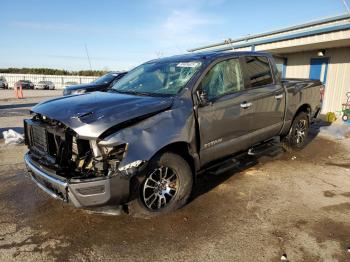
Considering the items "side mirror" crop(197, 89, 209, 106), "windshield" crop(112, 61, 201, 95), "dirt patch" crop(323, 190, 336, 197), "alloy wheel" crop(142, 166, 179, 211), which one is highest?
"windshield" crop(112, 61, 201, 95)

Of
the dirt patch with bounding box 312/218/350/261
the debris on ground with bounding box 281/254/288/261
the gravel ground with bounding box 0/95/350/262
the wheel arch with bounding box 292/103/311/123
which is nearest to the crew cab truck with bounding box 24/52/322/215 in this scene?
the gravel ground with bounding box 0/95/350/262

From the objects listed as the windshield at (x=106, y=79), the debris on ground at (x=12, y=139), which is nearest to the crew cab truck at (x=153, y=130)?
the debris on ground at (x=12, y=139)

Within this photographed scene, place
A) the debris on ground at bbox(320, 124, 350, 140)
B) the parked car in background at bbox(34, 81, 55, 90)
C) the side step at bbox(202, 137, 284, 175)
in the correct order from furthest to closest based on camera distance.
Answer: the parked car in background at bbox(34, 81, 55, 90) → the debris on ground at bbox(320, 124, 350, 140) → the side step at bbox(202, 137, 284, 175)

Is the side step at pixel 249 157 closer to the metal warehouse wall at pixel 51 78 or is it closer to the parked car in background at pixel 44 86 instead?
the parked car in background at pixel 44 86

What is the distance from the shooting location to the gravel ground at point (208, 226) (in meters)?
3.11

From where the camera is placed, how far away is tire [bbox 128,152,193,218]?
3.50 m

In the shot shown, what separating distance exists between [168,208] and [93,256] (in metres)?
1.10

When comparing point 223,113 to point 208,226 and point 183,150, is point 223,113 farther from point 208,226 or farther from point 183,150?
point 208,226

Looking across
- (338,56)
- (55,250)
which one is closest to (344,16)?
(338,56)

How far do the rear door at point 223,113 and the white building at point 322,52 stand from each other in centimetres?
638

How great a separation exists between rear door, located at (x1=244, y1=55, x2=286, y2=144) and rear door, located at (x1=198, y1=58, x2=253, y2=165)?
196mm

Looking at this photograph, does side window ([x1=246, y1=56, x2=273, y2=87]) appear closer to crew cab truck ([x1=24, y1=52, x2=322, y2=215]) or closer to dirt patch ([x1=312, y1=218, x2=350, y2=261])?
crew cab truck ([x1=24, y1=52, x2=322, y2=215])

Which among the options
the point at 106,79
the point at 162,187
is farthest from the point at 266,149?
the point at 106,79

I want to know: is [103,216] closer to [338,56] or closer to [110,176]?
[110,176]
